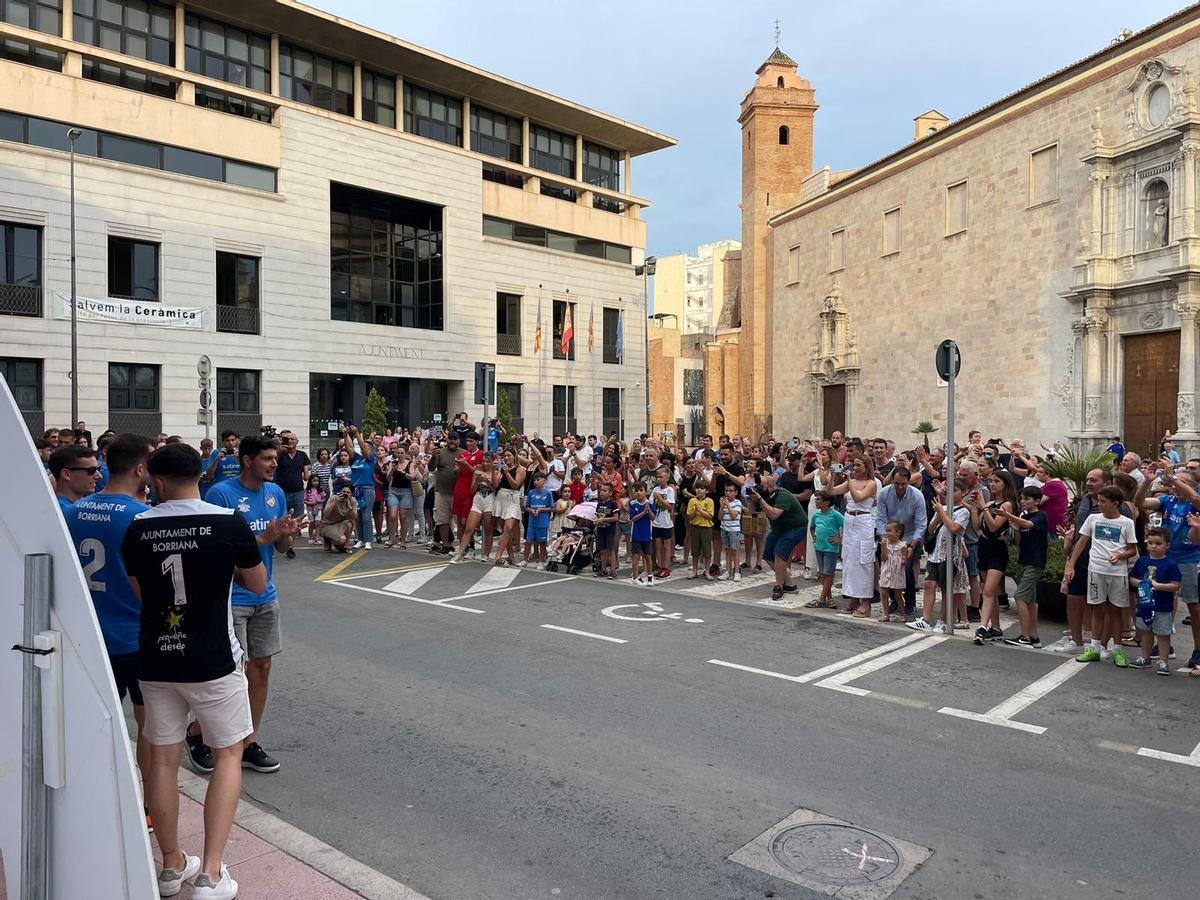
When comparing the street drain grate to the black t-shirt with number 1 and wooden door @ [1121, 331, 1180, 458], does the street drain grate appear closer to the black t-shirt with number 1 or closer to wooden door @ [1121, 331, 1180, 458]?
the black t-shirt with number 1

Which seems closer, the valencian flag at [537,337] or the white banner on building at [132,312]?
the white banner on building at [132,312]

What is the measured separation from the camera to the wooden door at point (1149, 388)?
25.0m

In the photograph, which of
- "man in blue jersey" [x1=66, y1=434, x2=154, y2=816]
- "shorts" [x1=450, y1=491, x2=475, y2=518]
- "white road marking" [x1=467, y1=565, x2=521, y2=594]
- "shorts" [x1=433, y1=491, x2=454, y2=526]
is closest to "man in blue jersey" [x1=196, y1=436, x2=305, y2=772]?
"man in blue jersey" [x1=66, y1=434, x2=154, y2=816]

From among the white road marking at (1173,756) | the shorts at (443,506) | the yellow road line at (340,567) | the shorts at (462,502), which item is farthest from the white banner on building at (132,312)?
the white road marking at (1173,756)

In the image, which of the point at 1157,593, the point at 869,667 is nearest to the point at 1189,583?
the point at 1157,593

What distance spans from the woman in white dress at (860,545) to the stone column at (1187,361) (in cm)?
1843

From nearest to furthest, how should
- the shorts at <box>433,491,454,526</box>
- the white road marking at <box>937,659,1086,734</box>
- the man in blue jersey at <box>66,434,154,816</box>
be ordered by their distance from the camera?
1. the man in blue jersey at <box>66,434,154,816</box>
2. the white road marking at <box>937,659,1086,734</box>
3. the shorts at <box>433,491,454,526</box>

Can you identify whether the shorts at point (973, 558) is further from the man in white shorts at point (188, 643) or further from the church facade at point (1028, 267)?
the church facade at point (1028, 267)

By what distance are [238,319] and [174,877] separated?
93.9 feet

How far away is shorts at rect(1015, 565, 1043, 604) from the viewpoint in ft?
28.6

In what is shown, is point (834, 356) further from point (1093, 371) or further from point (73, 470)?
point (73, 470)

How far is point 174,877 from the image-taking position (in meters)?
3.76

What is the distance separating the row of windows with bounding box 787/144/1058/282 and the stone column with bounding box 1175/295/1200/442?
611cm

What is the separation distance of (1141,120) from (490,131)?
970 inches
